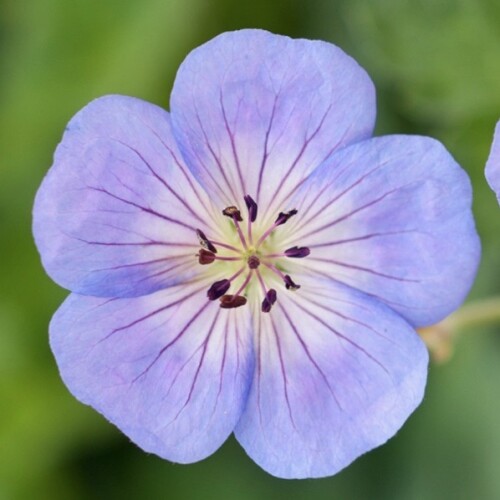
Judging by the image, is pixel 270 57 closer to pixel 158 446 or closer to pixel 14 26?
pixel 158 446

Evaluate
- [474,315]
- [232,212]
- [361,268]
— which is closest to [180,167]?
[232,212]

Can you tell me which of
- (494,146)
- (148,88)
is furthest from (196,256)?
(148,88)

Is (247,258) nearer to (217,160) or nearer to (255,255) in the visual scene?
(255,255)

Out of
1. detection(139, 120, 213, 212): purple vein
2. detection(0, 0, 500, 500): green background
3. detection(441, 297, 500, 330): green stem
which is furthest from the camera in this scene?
detection(0, 0, 500, 500): green background

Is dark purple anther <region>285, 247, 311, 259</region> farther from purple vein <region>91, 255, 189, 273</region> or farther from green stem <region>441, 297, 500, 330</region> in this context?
green stem <region>441, 297, 500, 330</region>

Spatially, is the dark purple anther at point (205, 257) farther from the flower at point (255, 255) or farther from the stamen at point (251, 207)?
the stamen at point (251, 207)

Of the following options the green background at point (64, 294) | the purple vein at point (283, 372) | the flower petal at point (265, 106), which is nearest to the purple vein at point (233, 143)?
the flower petal at point (265, 106)

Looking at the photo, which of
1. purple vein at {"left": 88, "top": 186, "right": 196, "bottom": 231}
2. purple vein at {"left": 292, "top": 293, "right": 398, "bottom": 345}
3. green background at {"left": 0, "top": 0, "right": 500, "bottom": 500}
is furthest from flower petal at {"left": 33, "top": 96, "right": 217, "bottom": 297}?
green background at {"left": 0, "top": 0, "right": 500, "bottom": 500}
